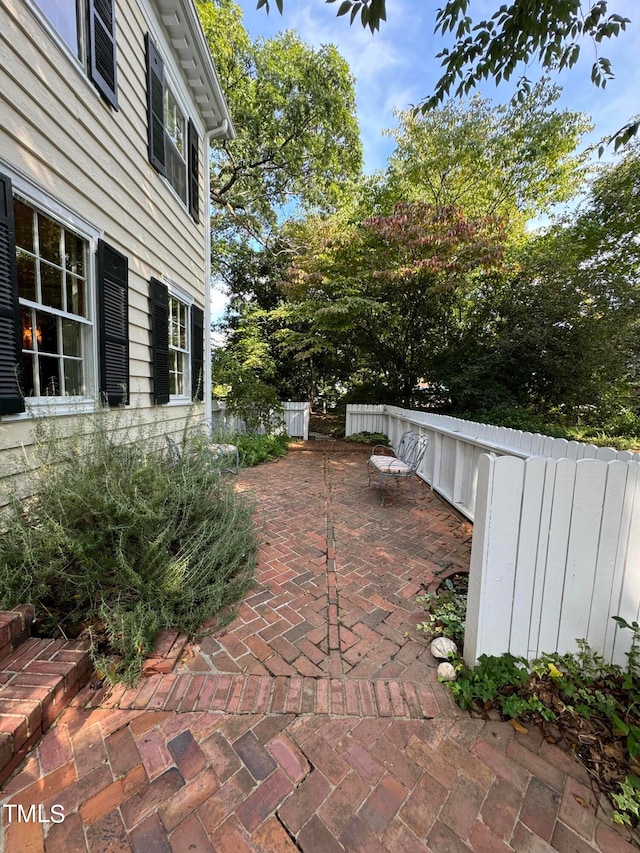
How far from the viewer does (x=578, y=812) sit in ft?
4.19

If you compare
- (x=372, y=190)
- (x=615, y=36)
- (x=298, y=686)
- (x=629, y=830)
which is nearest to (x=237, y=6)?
(x=372, y=190)

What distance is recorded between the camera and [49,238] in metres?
2.60

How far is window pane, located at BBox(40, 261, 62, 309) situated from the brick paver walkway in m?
→ 2.65

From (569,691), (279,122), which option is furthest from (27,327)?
(279,122)

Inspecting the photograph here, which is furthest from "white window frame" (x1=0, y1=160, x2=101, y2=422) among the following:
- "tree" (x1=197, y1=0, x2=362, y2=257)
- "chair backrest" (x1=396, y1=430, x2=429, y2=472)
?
"tree" (x1=197, y1=0, x2=362, y2=257)

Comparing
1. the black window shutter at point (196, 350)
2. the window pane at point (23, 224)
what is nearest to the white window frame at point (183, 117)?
the black window shutter at point (196, 350)

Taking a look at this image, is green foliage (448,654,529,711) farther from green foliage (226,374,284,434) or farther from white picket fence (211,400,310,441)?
white picket fence (211,400,310,441)

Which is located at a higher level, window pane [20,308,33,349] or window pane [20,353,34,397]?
window pane [20,308,33,349]

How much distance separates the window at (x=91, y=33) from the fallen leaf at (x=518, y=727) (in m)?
5.09

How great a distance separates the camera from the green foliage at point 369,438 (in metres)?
9.52

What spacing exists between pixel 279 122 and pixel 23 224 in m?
11.5

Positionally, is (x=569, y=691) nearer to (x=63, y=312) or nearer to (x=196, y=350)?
(x=63, y=312)

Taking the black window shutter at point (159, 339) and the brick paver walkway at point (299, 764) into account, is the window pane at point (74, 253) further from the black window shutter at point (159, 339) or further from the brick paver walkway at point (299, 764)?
the brick paver walkway at point (299, 764)

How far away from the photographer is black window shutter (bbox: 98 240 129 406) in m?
3.07
